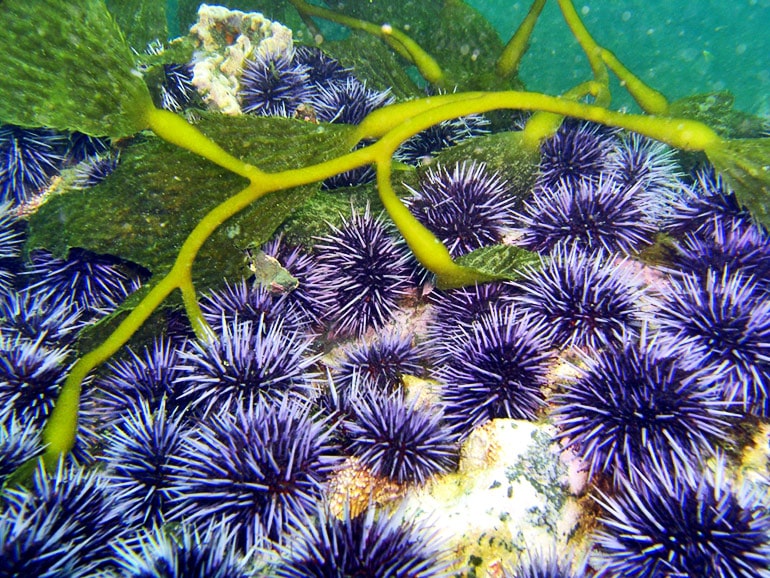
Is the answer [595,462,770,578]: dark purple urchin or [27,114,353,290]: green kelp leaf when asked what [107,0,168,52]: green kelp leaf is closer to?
[27,114,353,290]: green kelp leaf

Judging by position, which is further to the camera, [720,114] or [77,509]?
[720,114]

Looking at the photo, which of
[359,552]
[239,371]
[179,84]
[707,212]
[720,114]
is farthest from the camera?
[179,84]

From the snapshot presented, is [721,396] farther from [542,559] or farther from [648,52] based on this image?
[648,52]

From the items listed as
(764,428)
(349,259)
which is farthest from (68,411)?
(764,428)

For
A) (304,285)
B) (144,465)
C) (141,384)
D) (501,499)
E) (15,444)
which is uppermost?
(304,285)

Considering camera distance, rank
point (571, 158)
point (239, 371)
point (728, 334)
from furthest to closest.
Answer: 1. point (571, 158)
2. point (239, 371)
3. point (728, 334)

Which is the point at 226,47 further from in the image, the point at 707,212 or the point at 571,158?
the point at 707,212

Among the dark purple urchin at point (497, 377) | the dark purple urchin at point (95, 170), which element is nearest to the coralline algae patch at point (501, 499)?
the dark purple urchin at point (497, 377)

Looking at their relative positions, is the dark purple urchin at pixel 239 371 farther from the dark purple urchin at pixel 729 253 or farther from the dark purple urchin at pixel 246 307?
the dark purple urchin at pixel 729 253

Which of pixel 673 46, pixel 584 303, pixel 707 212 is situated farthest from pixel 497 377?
pixel 673 46
